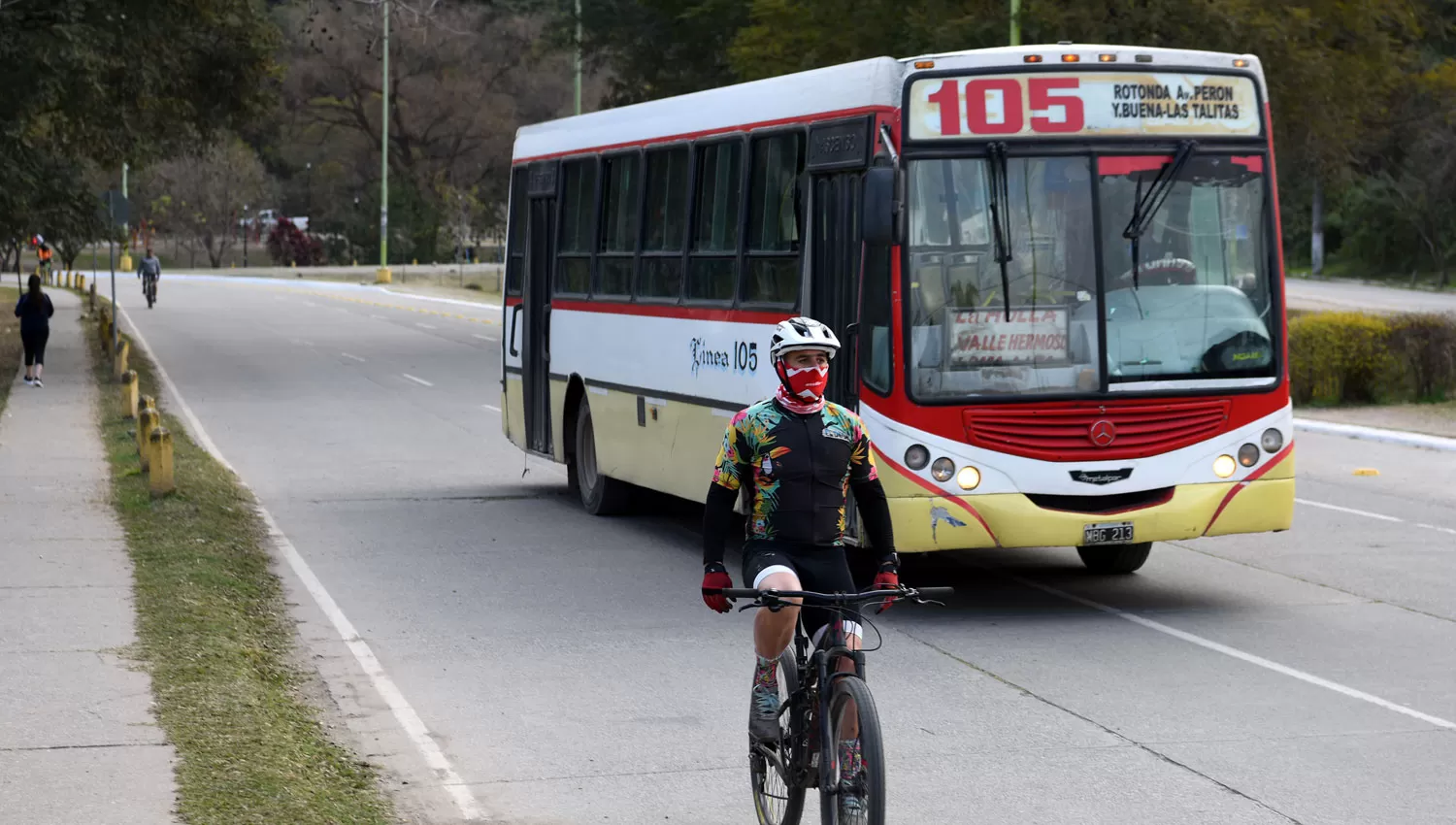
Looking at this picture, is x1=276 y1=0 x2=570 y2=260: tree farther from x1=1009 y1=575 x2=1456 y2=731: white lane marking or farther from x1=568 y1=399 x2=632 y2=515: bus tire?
x1=1009 y1=575 x2=1456 y2=731: white lane marking

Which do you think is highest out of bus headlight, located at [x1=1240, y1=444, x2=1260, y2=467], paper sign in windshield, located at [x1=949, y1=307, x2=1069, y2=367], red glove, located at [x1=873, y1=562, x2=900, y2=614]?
paper sign in windshield, located at [x1=949, y1=307, x2=1069, y2=367]

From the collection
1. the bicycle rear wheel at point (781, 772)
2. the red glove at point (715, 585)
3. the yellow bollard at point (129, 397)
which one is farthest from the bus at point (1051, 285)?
the yellow bollard at point (129, 397)

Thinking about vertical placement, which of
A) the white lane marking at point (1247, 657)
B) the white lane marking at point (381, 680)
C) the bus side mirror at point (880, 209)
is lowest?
the white lane marking at point (381, 680)

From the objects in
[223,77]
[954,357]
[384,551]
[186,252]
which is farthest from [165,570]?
[186,252]

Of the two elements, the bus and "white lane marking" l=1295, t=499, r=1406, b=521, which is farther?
"white lane marking" l=1295, t=499, r=1406, b=521

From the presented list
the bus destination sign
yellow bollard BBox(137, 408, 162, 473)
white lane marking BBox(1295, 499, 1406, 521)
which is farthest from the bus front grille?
yellow bollard BBox(137, 408, 162, 473)

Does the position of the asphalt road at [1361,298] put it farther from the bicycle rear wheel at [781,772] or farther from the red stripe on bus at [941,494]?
the bicycle rear wheel at [781,772]

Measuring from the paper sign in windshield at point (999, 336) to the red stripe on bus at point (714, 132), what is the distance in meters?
1.25

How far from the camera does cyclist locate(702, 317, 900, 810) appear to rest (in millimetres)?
6309

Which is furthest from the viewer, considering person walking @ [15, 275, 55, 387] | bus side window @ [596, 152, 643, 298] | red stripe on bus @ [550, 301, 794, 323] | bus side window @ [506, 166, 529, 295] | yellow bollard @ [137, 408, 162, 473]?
person walking @ [15, 275, 55, 387]

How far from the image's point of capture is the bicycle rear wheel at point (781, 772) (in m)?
6.40

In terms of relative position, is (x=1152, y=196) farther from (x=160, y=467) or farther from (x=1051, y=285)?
(x=160, y=467)

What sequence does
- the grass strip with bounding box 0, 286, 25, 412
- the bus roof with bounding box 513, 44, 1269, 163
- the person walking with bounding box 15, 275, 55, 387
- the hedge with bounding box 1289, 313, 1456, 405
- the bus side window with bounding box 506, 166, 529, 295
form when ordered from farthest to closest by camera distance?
the grass strip with bounding box 0, 286, 25, 412 → the person walking with bounding box 15, 275, 55, 387 → the hedge with bounding box 1289, 313, 1456, 405 → the bus side window with bounding box 506, 166, 529, 295 → the bus roof with bounding box 513, 44, 1269, 163

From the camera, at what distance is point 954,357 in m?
11.2
